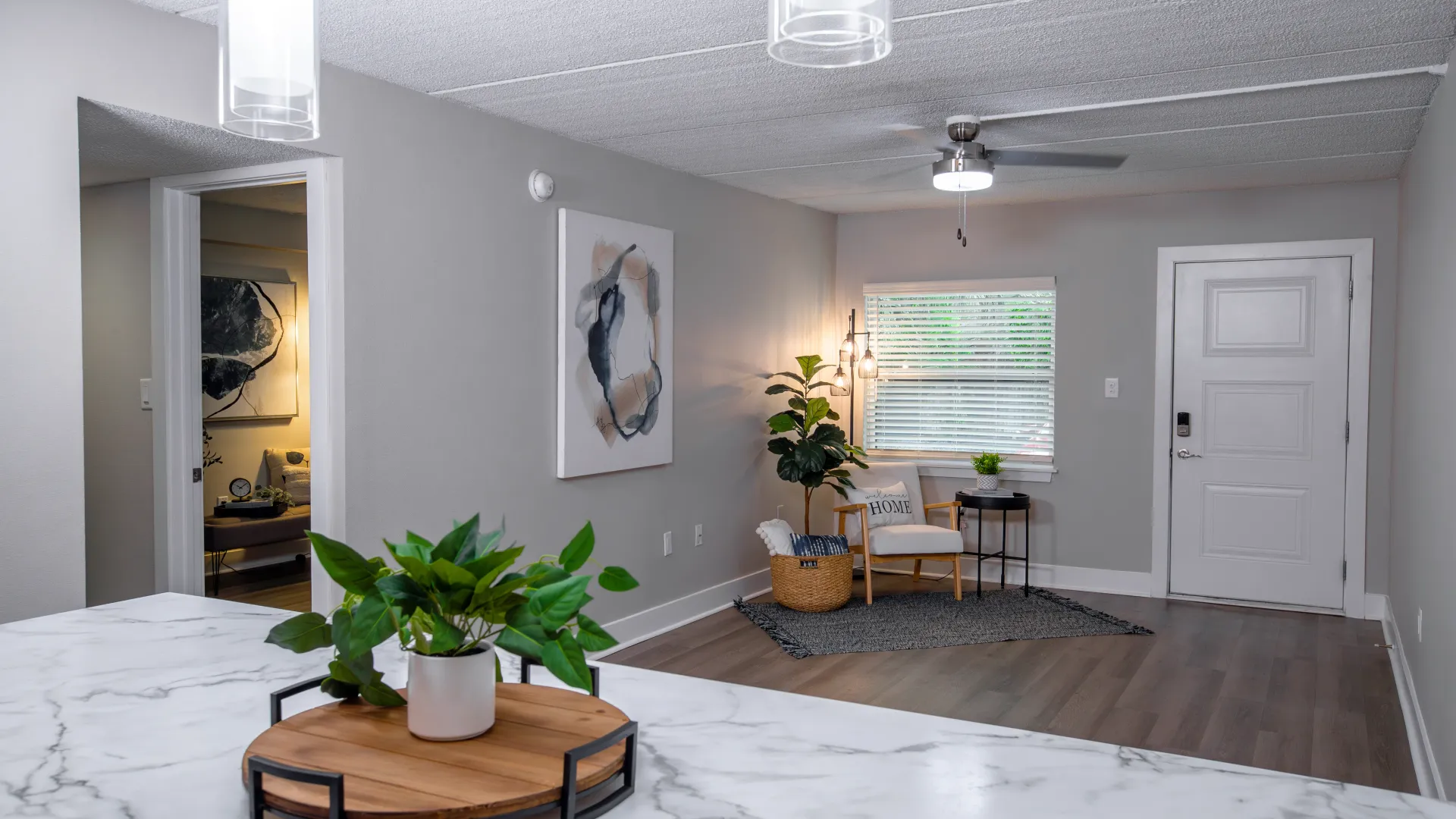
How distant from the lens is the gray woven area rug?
4855mm

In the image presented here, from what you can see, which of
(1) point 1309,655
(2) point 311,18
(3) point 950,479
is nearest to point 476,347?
(2) point 311,18

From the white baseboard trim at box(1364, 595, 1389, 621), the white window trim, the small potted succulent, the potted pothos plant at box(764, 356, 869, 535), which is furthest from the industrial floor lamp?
the white baseboard trim at box(1364, 595, 1389, 621)

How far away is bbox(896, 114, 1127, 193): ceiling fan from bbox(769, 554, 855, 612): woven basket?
2.11 meters

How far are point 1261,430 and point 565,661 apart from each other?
5502mm

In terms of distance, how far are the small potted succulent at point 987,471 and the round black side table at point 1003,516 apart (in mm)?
123

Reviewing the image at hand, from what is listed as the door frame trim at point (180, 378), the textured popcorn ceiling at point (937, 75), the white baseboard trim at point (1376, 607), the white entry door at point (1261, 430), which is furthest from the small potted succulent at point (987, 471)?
the door frame trim at point (180, 378)

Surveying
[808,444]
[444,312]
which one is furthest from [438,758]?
Result: [808,444]

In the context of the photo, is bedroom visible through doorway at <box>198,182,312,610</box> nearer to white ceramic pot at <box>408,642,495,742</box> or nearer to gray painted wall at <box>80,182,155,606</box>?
gray painted wall at <box>80,182,155,606</box>

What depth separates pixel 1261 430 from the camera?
5.64 metres

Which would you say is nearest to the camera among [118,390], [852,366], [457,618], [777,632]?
[457,618]

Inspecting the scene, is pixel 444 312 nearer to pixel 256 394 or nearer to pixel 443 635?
pixel 443 635

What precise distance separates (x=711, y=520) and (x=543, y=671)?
13.1 ft

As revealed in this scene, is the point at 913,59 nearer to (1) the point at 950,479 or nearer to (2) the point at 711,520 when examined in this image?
(2) the point at 711,520

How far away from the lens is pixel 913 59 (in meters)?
3.26
